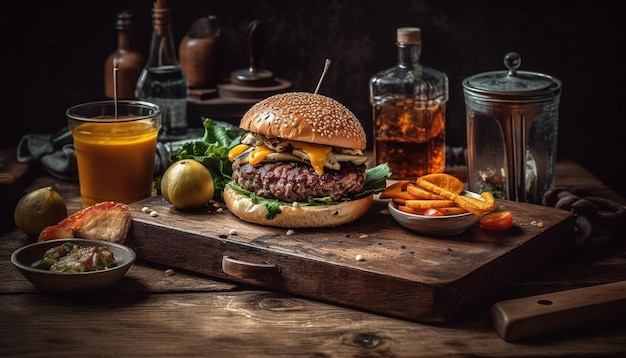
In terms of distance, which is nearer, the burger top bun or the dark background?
the burger top bun

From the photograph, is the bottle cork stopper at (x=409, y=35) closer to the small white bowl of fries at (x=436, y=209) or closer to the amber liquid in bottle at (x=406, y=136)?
the amber liquid in bottle at (x=406, y=136)

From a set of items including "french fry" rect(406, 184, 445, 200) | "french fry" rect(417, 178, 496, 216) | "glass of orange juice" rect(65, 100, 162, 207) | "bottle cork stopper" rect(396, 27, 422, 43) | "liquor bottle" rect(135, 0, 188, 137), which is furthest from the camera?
"liquor bottle" rect(135, 0, 188, 137)

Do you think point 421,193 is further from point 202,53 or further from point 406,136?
point 202,53

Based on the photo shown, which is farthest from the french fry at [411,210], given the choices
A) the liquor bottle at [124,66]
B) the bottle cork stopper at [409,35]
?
the liquor bottle at [124,66]

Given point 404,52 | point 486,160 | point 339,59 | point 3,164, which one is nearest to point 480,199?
point 486,160

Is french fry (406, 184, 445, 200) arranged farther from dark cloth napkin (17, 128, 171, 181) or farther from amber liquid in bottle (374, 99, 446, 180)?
dark cloth napkin (17, 128, 171, 181)

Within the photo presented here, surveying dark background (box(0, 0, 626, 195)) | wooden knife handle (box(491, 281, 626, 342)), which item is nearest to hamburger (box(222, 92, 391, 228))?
wooden knife handle (box(491, 281, 626, 342))

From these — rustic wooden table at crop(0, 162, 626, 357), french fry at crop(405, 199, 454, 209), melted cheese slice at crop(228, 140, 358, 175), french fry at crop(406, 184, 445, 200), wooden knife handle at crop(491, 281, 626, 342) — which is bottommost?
rustic wooden table at crop(0, 162, 626, 357)

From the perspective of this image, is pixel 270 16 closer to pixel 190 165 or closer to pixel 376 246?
pixel 190 165
